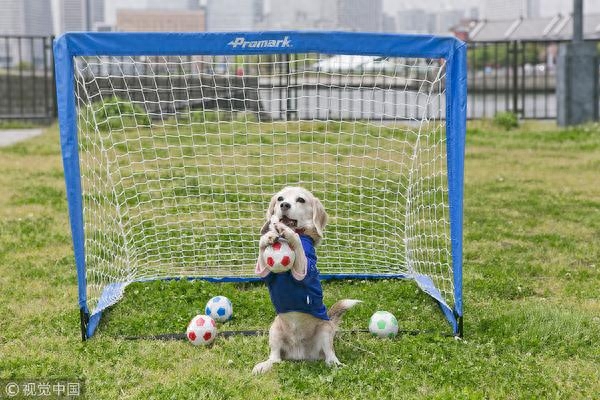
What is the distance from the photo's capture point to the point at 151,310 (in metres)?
5.61

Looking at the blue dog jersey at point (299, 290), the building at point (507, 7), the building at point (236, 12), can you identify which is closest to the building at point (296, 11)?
the building at point (236, 12)

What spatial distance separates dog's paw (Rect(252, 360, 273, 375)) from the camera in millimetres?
4379

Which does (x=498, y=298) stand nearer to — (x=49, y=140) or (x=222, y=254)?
(x=222, y=254)

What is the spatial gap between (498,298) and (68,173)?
3122 mm

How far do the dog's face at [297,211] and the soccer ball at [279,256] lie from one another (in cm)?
17

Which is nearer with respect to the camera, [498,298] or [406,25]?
[498,298]

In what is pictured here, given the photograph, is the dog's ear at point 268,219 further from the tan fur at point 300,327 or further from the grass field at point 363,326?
the grass field at point 363,326

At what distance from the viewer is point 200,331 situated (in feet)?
15.8

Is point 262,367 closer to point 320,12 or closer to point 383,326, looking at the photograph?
point 383,326

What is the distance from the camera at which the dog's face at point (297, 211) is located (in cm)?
445

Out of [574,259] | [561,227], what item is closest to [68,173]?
[574,259]

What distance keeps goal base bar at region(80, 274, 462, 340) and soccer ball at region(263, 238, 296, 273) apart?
133 cm

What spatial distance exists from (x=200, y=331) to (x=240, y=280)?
1548mm

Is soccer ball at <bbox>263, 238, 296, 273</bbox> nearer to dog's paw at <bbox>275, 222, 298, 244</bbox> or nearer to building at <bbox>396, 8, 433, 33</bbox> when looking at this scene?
dog's paw at <bbox>275, 222, 298, 244</bbox>
